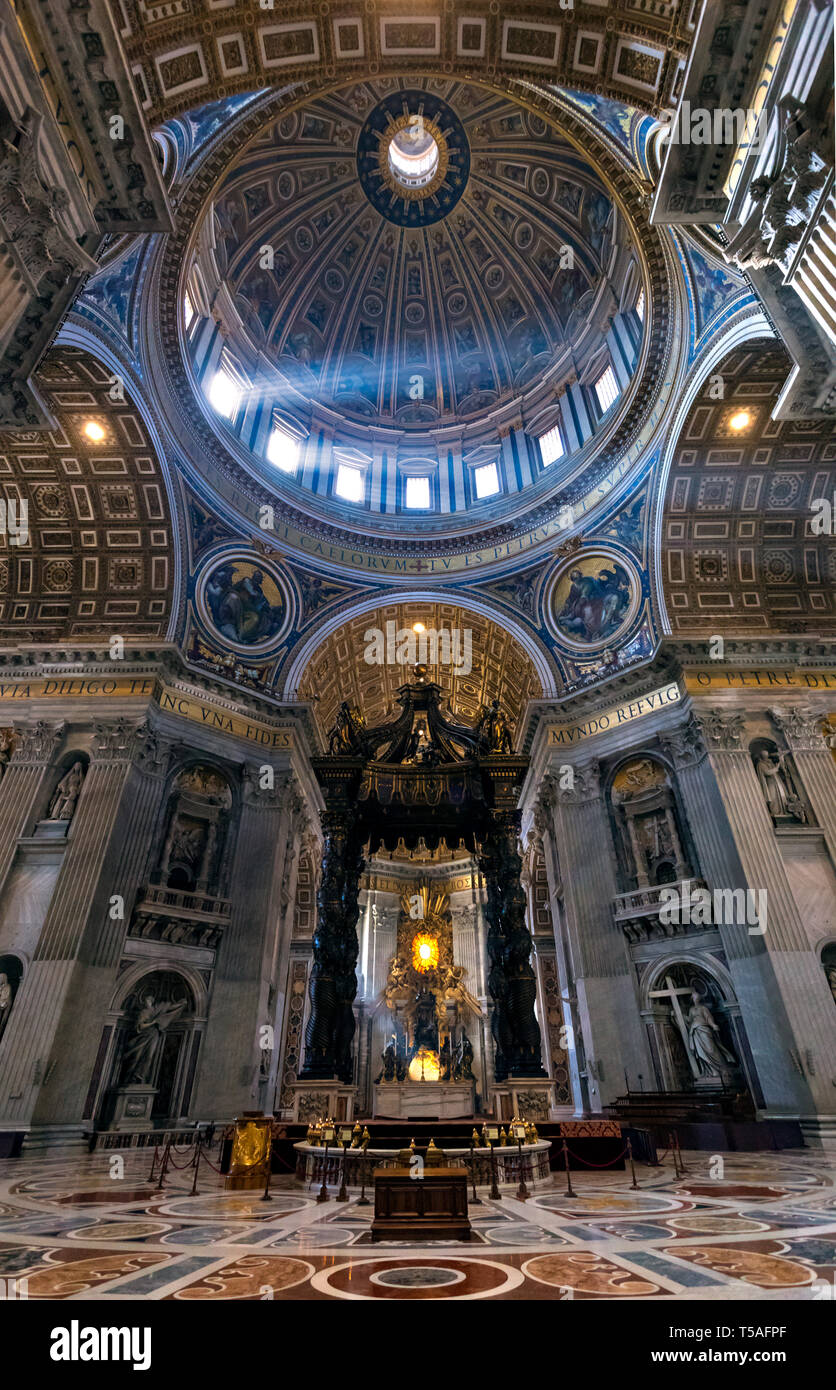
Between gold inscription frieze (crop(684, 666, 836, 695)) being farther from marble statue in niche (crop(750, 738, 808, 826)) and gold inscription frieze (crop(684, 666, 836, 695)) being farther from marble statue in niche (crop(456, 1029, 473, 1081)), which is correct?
marble statue in niche (crop(456, 1029, 473, 1081))

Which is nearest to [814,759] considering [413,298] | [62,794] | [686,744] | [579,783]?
[686,744]

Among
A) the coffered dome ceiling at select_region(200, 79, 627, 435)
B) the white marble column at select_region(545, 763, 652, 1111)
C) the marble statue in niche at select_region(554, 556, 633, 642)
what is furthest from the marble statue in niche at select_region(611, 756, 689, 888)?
the coffered dome ceiling at select_region(200, 79, 627, 435)

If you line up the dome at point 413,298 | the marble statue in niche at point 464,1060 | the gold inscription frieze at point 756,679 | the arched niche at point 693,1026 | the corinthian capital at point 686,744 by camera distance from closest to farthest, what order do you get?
the arched niche at point 693,1026 → the corinthian capital at point 686,744 → the gold inscription frieze at point 756,679 → the dome at point 413,298 → the marble statue in niche at point 464,1060

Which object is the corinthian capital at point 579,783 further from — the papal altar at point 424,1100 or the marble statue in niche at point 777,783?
the papal altar at point 424,1100

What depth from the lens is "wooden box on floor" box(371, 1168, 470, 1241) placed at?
14.3 feet

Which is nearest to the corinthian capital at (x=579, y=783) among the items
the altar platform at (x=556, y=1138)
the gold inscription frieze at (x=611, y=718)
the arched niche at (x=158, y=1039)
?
the gold inscription frieze at (x=611, y=718)

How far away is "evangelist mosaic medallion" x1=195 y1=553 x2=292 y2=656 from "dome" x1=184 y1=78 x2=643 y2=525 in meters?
3.79

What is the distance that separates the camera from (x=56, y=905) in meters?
12.9

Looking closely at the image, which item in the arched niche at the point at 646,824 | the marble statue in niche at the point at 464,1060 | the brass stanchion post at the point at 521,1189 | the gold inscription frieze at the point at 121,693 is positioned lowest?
the brass stanchion post at the point at 521,1189

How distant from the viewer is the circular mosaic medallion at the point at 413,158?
21359 millimetres

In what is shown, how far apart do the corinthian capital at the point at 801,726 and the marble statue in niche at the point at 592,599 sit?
15.3 ft
